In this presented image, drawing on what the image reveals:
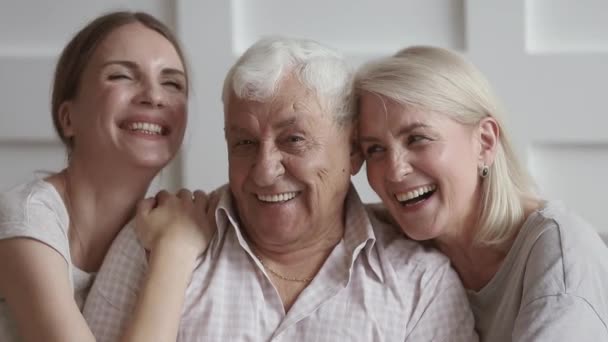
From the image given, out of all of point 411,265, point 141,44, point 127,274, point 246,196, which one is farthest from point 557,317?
point 141,44

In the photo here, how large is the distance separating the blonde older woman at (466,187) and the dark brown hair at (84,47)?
552 millimetres

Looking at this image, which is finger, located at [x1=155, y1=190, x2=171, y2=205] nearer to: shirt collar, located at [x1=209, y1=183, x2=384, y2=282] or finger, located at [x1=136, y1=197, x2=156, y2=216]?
finger, located at [x1=136, y1=197, x2=156, y2=216]

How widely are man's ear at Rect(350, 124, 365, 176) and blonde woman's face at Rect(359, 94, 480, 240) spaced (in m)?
0.03

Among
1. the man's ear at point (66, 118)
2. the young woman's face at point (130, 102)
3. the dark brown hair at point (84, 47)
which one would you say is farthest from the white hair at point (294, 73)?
the man's ear at point (66, 118)

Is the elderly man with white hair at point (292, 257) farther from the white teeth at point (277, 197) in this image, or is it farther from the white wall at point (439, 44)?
the white wall at point (439, 44)

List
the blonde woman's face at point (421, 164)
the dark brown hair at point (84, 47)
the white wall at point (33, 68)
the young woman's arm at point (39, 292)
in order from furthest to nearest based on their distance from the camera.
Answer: the white wall at point (33, 68) < the dark brown hair at point (84, 47) < the blonde woman's face at point (421, 164) < the young woman's arm at point (39, 292)

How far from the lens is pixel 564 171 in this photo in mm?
2322

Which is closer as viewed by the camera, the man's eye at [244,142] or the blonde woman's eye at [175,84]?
the man's eye at [244,142]

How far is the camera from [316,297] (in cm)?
171

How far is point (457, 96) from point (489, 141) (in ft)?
0.46

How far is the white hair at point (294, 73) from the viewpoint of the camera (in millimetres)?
1678

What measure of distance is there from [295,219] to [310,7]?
2.86 ft

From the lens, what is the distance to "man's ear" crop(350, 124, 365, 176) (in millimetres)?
1780

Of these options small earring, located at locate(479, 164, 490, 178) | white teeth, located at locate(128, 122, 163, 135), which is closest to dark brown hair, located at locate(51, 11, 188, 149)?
white teeth, located at locate(128, 122, 163, 135)
